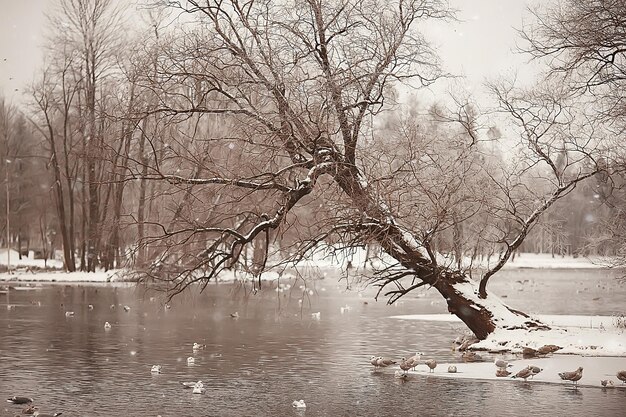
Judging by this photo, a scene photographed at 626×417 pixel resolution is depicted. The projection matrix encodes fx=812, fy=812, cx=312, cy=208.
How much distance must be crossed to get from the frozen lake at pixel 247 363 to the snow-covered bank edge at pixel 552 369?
0.46 meters

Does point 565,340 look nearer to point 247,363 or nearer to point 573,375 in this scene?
point 573,375

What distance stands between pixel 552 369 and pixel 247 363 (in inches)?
263

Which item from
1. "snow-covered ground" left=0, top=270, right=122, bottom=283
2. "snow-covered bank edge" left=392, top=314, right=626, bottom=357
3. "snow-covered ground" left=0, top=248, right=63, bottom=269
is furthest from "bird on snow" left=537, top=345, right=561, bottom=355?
"snow-covered ground" left=0, top=248, right=63, bottom=269

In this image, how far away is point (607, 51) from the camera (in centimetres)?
2048

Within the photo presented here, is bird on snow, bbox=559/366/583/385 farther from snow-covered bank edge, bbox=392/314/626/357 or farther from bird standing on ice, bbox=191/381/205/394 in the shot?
bird standing on ice, bbox=191/381/205/394

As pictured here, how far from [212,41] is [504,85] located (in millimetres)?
9086

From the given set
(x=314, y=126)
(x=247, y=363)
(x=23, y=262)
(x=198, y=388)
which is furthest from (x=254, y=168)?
(x=23, y=262)

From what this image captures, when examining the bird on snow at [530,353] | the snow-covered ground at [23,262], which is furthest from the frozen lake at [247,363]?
the snow-covered ground at [23,262]

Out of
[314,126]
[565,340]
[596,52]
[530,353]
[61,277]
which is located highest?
[596,52]

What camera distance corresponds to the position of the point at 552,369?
56.9 ft

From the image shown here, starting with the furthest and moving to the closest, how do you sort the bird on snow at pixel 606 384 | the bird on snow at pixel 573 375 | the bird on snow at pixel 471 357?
the bird on snow at pixel 471 357 → the bird on snow at pixel 573 375 → the bird on snow at pixel 606 384

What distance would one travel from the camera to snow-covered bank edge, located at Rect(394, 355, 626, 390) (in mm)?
16266

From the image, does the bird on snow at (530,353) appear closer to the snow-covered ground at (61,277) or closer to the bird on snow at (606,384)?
the bird on snow at (606,384)

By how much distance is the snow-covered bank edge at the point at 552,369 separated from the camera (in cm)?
1627
